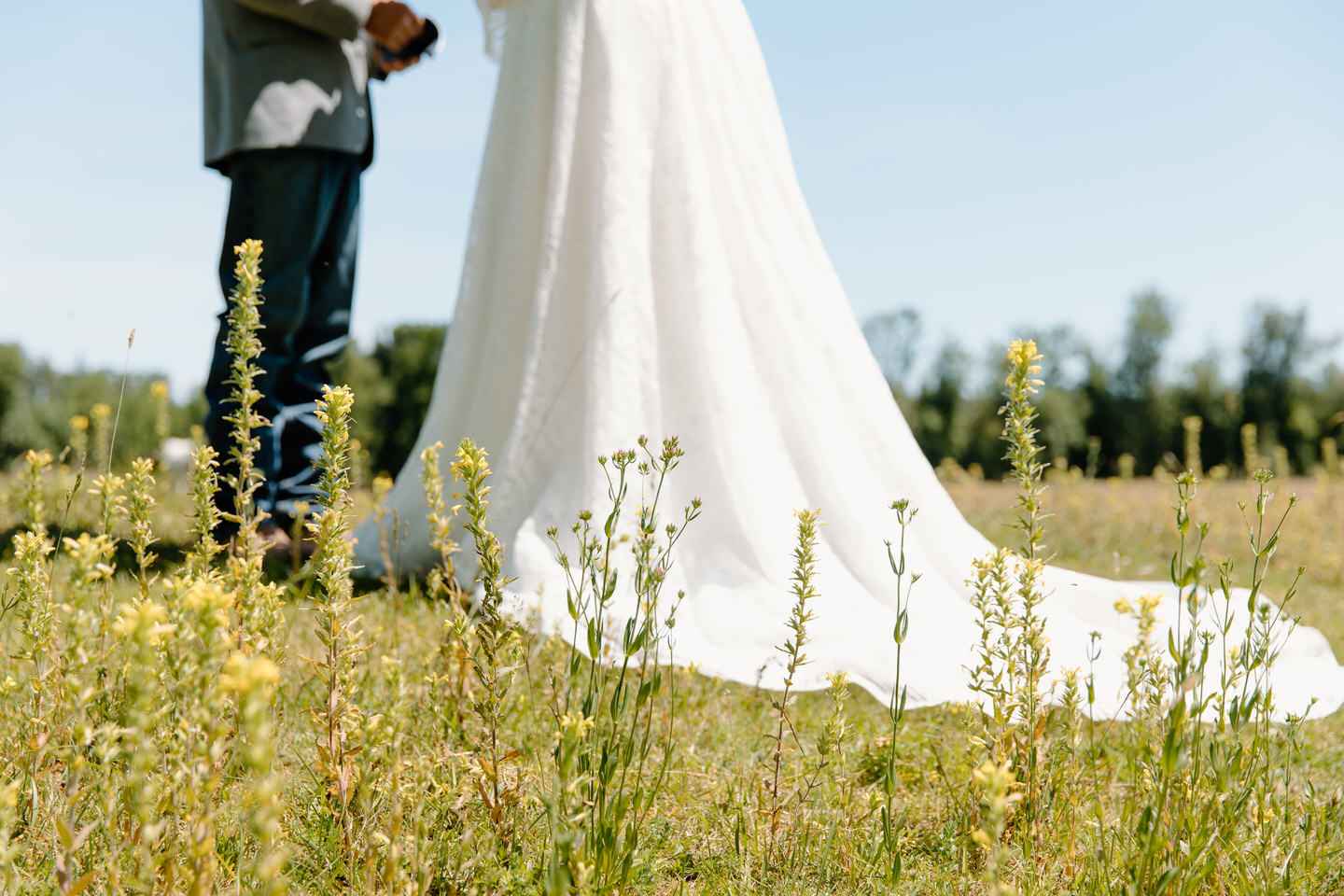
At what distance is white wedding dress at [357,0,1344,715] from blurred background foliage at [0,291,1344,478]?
23385mm

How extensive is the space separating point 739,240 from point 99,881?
9.44ft

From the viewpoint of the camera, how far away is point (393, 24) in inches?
137

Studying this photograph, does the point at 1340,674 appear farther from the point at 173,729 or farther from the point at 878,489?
the point at 173,729

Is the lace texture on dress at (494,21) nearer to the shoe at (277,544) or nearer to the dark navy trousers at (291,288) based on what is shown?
the dark navy trousers at (291,288)

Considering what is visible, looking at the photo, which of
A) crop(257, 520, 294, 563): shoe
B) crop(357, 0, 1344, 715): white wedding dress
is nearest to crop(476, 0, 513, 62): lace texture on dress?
crop(357, 0, 1344, 715): white wedding dress

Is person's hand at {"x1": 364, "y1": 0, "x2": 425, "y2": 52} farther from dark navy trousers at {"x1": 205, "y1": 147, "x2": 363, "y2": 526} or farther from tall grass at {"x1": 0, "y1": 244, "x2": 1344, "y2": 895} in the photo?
tall grass at {"x1": 0, "y1": 244, "x2": 1344, "y2": 895}

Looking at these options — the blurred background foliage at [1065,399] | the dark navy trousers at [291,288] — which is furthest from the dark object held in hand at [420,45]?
the blurred background foliage at [1065,399]

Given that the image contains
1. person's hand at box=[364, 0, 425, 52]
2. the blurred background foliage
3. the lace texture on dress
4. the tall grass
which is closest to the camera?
the tall grass

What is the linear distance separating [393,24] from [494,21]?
469 millimetres

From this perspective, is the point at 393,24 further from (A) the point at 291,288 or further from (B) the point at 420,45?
(A) the point at 291,288

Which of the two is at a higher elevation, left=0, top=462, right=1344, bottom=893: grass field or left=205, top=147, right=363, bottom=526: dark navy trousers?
left=205, top=147, right=363, bottom=526: dark navy trousers

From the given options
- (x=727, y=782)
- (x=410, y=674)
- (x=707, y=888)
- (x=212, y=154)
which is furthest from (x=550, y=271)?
(x=707, y=888)

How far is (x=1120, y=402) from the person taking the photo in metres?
49.5

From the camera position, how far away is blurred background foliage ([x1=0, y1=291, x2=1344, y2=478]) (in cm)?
3164
